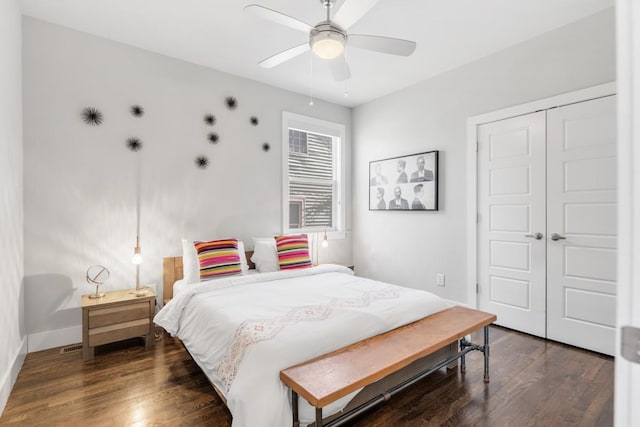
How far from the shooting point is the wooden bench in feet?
4.67

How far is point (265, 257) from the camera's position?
3.51 m

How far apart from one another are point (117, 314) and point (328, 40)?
267cm

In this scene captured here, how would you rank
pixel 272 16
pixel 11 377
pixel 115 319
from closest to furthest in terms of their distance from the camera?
1. pixel 272 16
2. pixel 11 377
3. pixel 115 319

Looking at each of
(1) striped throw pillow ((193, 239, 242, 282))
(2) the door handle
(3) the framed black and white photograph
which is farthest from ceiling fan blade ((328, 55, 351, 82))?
(2) the door handle

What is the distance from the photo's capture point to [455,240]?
3629mm

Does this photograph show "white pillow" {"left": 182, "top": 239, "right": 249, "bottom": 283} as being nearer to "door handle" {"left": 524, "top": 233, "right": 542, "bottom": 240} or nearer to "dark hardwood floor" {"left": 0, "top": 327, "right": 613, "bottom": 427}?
"dark hardwood floor" {"left": 0, "top": 327, "right": 613, "bottom": 427}

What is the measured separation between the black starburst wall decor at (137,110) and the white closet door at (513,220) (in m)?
3.44

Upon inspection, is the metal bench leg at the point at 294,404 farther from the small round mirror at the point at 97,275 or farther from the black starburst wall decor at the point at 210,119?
the black starburst wall decor at the point at 210,119

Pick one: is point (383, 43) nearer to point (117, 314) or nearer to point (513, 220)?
point (513, 220)

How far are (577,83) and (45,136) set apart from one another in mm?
4517

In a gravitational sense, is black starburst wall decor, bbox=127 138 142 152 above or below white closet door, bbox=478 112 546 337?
above

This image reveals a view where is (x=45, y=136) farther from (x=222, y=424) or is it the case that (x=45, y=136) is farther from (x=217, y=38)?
(x=222, y=424)

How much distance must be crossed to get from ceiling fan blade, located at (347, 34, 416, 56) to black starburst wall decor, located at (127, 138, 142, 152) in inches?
87.9

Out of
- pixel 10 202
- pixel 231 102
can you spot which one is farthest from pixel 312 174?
pixel 10 202
